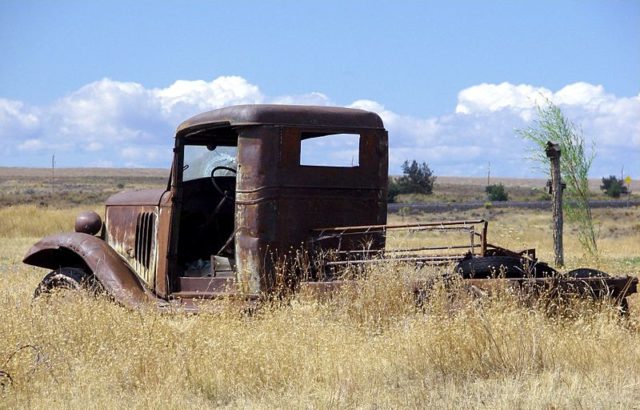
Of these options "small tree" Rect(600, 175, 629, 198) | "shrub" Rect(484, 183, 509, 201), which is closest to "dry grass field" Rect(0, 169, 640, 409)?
"shrub" Rect(484, 183, 509, 201)

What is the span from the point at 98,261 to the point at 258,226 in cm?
208

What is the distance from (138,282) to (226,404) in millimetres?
3593

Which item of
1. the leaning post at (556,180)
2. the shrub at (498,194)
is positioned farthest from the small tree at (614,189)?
the leaning post at (556,180)

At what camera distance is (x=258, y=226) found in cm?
873

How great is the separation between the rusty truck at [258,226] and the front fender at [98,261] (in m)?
0.01

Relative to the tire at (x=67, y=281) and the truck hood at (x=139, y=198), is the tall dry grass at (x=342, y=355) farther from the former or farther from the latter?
the truck hood at (x=139, y=198)

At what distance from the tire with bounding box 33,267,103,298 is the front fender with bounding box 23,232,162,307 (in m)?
0.13

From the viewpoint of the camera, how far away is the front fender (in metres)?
9.38

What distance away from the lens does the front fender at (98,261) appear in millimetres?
9383

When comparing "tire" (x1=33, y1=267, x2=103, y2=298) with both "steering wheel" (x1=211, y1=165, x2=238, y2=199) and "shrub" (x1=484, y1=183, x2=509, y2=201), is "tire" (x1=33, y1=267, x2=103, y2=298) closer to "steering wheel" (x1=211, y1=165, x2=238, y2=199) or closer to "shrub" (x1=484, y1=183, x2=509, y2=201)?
"steering wheel" (x1=211, y1=165, x2=238, y2=199)

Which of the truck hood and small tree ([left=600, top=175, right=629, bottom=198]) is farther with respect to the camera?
small tree ([left=600, top=175, right=629, bottom=198])

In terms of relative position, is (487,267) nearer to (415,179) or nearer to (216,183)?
(216,183)

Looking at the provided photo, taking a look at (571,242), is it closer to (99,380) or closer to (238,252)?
(238,252)

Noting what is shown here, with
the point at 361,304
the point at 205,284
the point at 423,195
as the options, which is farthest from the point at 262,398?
the point at 423,195
